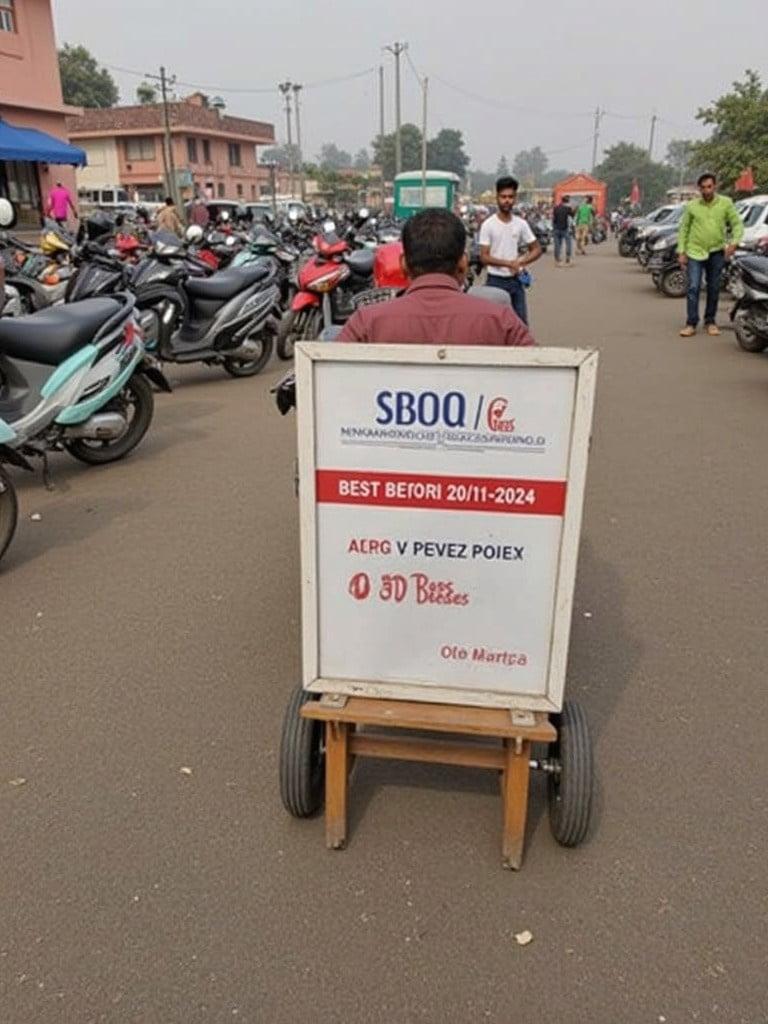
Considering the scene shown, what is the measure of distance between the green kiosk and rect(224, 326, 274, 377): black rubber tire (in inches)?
999

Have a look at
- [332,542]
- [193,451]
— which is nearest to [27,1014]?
[332,542]

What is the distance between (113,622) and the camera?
379cm

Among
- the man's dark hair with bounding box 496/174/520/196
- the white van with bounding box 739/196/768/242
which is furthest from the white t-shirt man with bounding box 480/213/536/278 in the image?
the white van with bounding box 739/196/768/242

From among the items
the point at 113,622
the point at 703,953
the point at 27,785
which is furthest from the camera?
the point at 113,622

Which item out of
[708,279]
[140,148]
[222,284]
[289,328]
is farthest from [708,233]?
[140,148]

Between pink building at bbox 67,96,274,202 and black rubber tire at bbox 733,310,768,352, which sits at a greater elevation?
pink building at bbox 67,96,274,202

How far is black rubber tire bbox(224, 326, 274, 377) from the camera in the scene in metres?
8.87

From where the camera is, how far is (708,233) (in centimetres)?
991

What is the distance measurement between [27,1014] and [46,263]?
33.6ft

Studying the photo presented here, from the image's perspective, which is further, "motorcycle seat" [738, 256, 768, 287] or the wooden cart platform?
"motorcycle seat" [738, 256, 768, 287]

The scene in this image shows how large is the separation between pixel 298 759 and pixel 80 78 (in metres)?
82.3

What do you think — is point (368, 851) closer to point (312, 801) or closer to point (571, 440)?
point (312, 801)

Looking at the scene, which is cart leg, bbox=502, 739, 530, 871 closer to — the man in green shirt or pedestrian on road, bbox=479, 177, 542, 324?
pedestrian on road, bbox=479, 177, 542, 324

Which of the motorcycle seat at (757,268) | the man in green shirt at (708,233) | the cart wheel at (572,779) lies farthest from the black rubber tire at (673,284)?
the cart wheel at (572,779)
